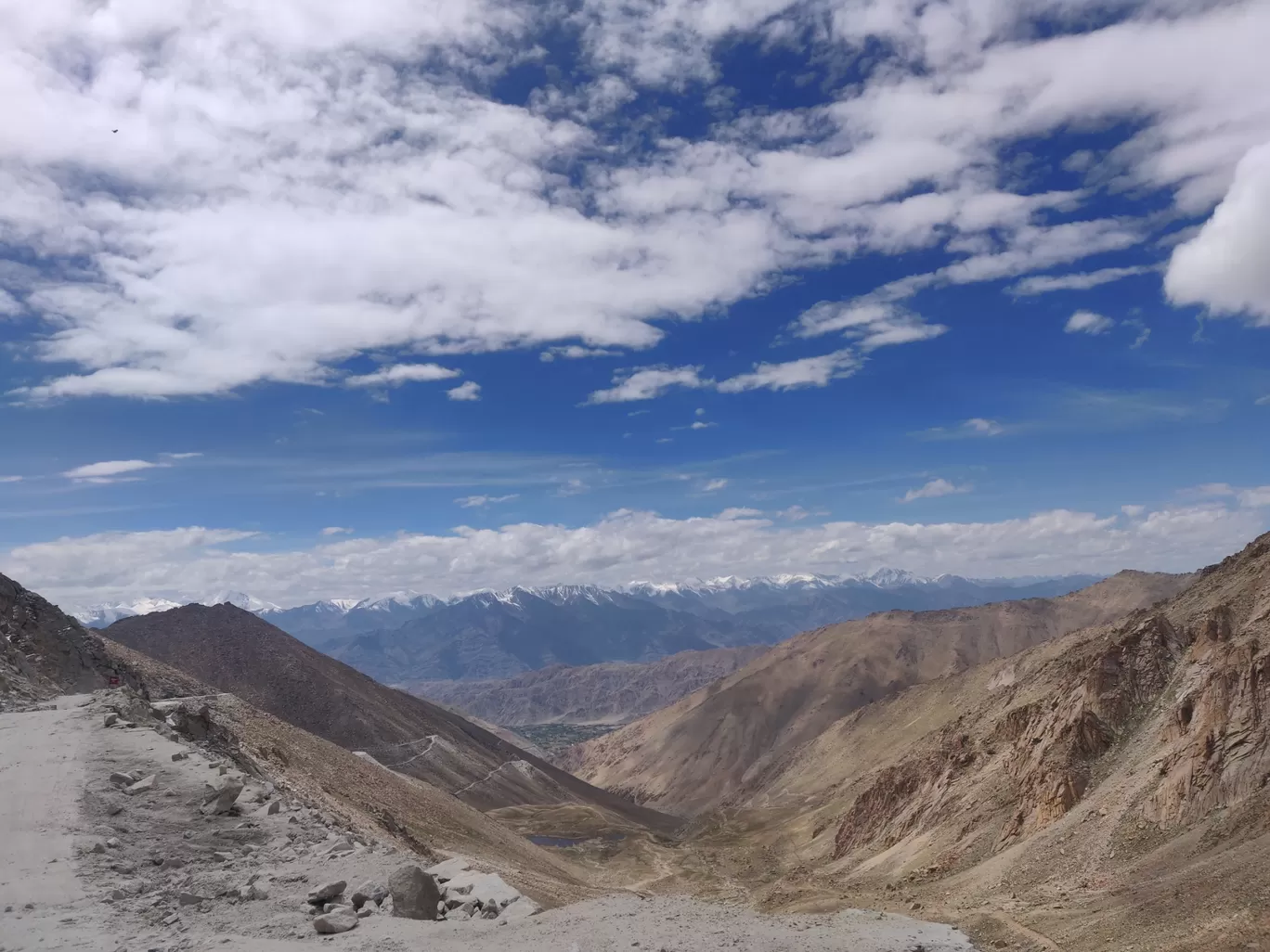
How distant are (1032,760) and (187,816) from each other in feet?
137

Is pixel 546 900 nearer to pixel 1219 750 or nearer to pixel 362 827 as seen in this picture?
pixel 362 827

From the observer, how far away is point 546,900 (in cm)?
3588

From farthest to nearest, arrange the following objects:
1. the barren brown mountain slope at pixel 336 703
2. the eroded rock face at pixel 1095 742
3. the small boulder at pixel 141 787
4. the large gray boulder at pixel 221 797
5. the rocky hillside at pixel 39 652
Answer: the barren brown mountain slope at pixel 336 703 < the rocky hillside at pixel 39 652 < the eroded rock face at pixel 1095 742 < the small boulder at pixel 141 787 < the large gray boulder at pixel 221 797

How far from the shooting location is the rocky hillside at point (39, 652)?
36.7 meters

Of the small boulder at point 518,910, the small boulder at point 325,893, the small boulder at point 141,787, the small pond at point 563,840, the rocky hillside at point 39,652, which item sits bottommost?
the small pond at point 563,840

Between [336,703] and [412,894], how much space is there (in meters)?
106

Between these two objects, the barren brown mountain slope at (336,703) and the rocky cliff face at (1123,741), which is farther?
the barren brown mountain slope at (336,703)

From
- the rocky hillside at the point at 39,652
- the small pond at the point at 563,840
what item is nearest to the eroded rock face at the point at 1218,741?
the rocky hillside at the point at 39,652

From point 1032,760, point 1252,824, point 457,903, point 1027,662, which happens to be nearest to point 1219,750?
point 1252,824

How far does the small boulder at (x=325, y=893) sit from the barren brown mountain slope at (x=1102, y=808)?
57.5ft

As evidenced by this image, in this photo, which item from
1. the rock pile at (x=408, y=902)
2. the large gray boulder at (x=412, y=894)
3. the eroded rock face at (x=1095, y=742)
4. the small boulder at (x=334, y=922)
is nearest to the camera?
the small boulder at (x=334, y=922)

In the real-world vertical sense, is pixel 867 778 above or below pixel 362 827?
below

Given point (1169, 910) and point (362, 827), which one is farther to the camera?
point (362, 827)

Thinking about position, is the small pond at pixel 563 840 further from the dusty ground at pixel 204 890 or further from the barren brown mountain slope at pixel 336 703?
the dusty ground at pixel 204 890
